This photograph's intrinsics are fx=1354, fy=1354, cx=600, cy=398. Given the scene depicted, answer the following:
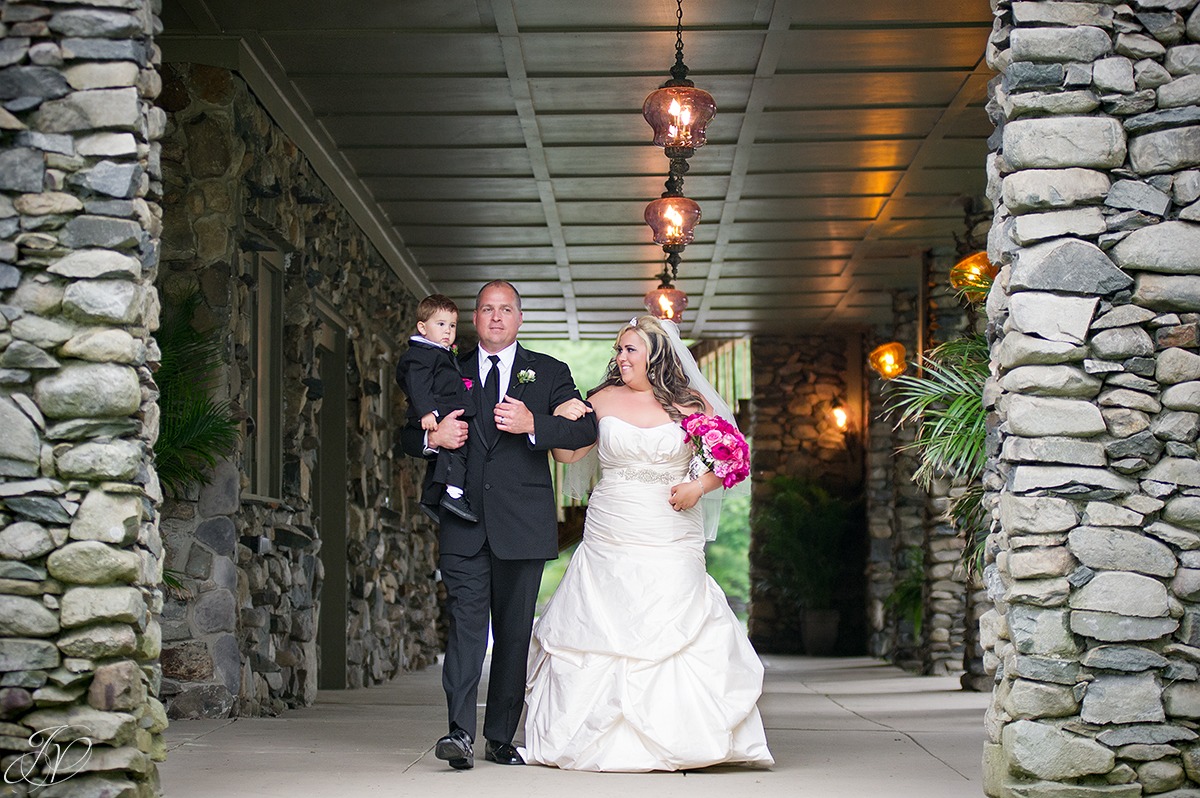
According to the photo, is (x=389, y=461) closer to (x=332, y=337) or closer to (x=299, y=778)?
(x=332, y=337)

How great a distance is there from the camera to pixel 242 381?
696cm

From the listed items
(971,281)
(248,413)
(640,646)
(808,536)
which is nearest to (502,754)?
(640,646)

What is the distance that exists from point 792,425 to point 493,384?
10627 mm

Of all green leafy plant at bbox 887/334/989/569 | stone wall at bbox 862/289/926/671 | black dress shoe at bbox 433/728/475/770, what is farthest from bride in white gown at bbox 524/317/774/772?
stone wall at bbox 862/289/926/671

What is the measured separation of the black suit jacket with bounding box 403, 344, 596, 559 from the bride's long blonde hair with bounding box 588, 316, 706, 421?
0.43 m

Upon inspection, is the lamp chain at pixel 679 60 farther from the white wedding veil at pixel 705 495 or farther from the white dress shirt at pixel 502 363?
the white dress shirt at pixel 502 363

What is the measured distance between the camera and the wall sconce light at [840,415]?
15234 mm

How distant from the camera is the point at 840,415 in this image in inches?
600

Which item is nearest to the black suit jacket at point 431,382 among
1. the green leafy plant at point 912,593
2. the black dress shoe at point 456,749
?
the black dress shoe at point 456,749

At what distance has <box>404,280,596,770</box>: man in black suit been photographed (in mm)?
4910

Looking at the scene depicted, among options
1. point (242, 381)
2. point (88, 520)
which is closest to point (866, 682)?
point (242, 381)

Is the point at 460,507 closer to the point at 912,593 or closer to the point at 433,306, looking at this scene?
the point at 433,306

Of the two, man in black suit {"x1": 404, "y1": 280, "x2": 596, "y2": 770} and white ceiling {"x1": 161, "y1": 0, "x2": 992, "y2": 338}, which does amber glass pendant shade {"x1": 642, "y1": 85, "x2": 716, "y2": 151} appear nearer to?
white ceiling {"x1": 161, "y1": 0, "x2": 992, "y2": 338}

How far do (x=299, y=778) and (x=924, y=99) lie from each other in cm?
507
